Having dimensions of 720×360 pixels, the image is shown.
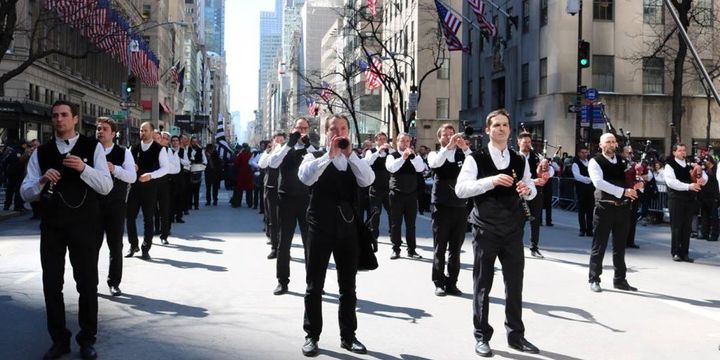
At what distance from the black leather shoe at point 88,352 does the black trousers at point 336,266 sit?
170 centimetres

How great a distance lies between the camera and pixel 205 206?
2472cm

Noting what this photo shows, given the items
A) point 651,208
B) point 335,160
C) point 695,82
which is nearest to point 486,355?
point 335,160

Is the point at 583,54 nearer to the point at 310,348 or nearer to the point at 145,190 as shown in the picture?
the point at 145,190

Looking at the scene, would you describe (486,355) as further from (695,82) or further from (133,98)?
(133,98)

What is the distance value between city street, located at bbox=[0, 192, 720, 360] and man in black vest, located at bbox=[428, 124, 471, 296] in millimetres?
281

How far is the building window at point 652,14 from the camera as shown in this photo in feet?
122

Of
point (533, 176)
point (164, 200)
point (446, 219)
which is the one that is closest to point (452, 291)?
point (446, 219)

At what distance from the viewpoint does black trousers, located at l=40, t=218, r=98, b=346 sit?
560 centimetres

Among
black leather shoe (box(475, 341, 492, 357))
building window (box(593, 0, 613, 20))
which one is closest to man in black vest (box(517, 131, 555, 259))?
black leather shoe (box(475, 341, 492, 357))

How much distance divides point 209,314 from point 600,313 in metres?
4.19

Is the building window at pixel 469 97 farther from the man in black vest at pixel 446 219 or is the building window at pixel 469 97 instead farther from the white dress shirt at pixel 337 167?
the white dress shirt at pixel 337 167

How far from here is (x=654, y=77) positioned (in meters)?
37.6

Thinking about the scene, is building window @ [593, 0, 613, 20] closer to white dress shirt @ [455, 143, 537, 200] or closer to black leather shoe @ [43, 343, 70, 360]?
white dress shirt @ [455, 143, 537, 200]

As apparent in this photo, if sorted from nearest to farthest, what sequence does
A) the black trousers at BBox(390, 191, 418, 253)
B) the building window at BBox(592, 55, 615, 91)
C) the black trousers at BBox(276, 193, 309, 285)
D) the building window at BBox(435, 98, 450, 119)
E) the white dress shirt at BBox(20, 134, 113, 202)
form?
the white dress shirt at BBox(20, 134, 113, 202) → the black trousers at BBox(276, 193, 309, 285) → the black trousers at BBox(390, 191, 418, 253) → the building window at BBox(592, 55, 615, 91) → the building window at BBox(435, 98, 450, 119)
